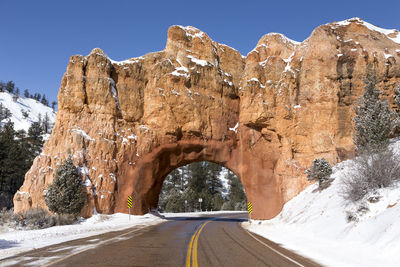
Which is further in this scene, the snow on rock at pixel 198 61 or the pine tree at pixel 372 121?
the snow on rock at pixel 198 61

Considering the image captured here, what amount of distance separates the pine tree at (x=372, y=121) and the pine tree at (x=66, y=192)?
71.4 ft

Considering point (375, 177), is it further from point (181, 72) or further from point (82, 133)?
point (82, 133)

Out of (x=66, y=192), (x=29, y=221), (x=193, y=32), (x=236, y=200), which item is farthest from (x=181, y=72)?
(x=236, y=200)

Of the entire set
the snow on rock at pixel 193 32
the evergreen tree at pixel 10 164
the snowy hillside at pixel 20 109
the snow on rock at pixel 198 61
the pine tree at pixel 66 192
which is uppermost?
the snowy hillside at pixel 20 109

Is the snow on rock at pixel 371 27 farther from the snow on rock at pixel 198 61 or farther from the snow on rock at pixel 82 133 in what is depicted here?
the snow on rock at pixel 82 133

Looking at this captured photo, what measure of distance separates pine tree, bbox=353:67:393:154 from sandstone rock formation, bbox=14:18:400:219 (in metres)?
4.88

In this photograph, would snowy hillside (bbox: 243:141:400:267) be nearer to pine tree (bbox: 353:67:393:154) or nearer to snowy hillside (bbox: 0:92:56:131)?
pine tree (bbox: 353:67:393:154)

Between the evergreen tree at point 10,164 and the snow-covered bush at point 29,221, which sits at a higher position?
the evergreen tree at point 10,164

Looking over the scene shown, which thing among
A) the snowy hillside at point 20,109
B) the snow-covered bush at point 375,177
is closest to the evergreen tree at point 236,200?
the snow-covered bush at point 375,177

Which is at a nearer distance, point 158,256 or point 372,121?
point 158,256

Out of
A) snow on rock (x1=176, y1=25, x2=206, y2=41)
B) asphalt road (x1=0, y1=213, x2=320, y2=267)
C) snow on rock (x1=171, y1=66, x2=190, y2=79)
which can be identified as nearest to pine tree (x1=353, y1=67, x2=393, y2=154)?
asphalt road (x1=0, y1=213, x2=320, y2=267)

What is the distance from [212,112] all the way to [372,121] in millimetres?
17026

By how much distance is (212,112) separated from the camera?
35656 millimetres

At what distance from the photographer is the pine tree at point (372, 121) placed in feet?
70.2
